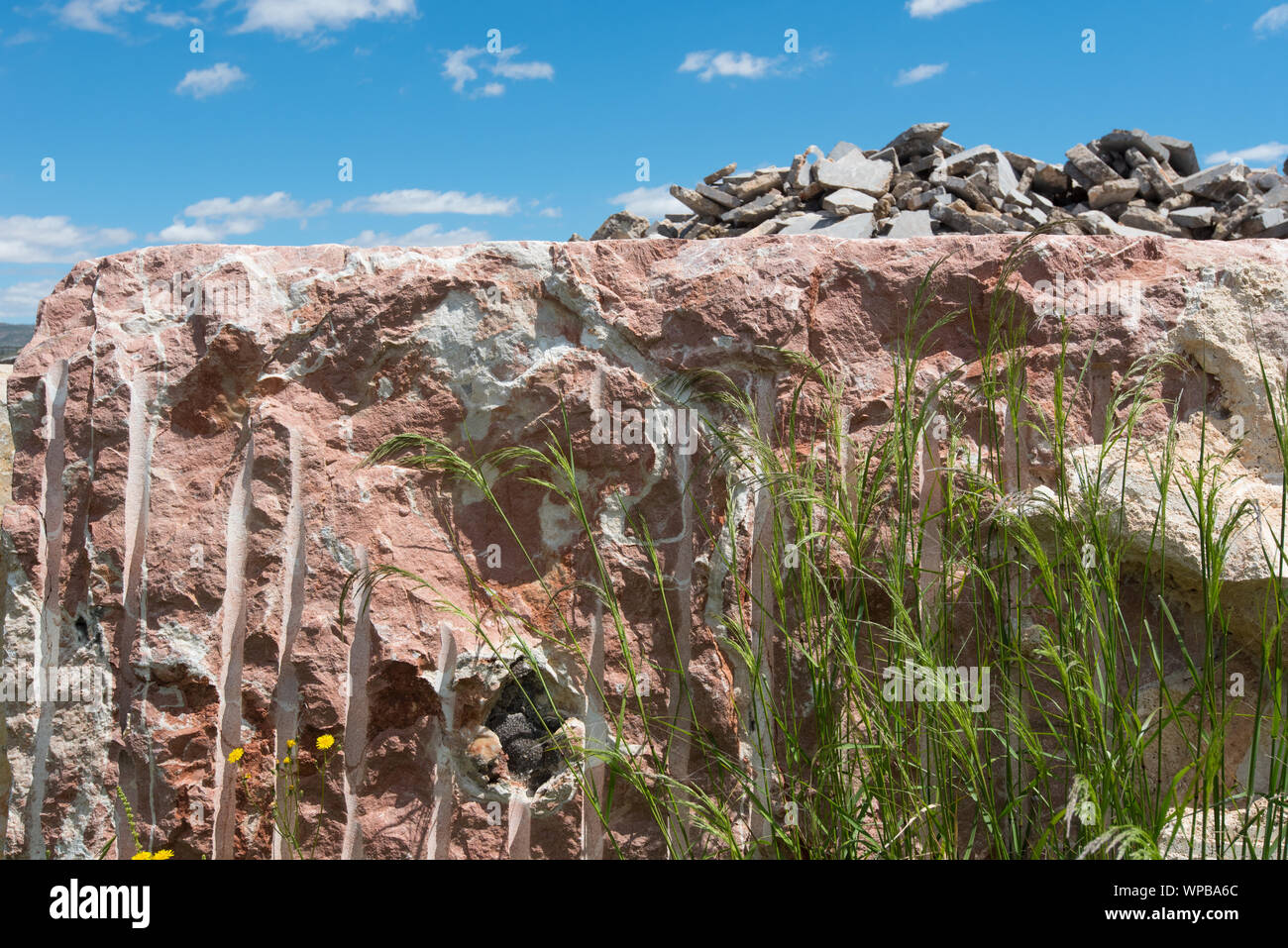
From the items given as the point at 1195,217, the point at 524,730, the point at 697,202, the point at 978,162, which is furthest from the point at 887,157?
the point at 524,730

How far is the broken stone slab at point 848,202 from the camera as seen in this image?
6.12 meters

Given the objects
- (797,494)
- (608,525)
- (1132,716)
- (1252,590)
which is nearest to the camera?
(1132,716)

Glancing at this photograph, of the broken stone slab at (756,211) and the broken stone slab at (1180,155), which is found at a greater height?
the broken stone slab at (1180,155)

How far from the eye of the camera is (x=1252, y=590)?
79.7 inches

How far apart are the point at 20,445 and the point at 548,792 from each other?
1507 mm

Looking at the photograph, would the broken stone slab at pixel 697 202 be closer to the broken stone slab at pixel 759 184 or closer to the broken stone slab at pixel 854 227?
the broken stone slab at pixel 759 184

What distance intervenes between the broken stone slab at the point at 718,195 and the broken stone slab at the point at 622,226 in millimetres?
483

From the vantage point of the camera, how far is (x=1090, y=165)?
6.86m

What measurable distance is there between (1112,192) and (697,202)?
114 inches

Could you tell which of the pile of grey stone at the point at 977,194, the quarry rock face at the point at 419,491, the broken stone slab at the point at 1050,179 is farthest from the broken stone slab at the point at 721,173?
the quarry rock face at the point at 419,491
